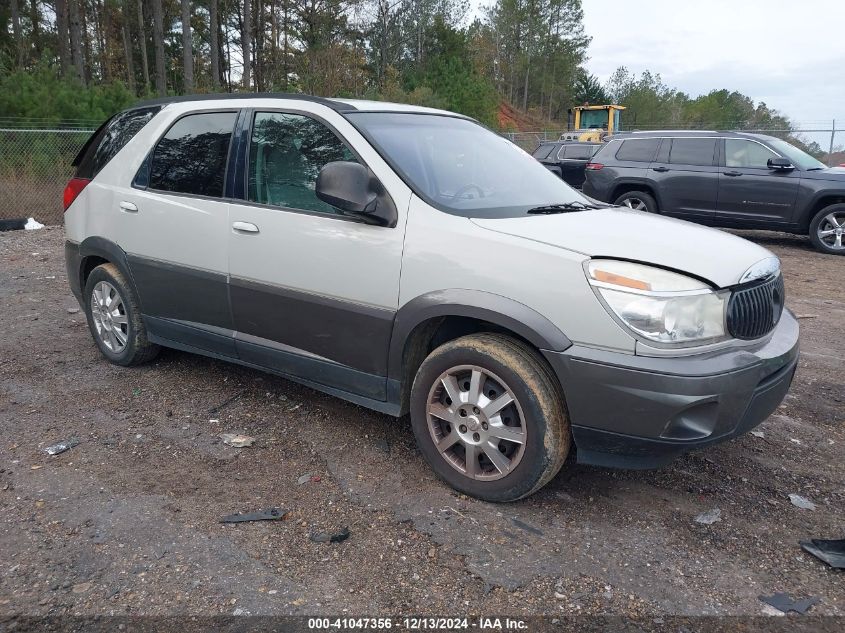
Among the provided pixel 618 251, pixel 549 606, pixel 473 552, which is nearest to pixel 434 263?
pixel 618 251

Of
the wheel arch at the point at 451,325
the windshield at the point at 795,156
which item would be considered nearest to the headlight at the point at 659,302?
the wheel arch at the point at 451,325

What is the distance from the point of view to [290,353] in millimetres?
3795

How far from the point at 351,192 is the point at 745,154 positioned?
984cm

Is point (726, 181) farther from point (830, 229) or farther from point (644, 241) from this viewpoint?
point (644, 241)

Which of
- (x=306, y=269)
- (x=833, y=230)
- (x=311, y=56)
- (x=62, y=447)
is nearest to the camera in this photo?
(x=306, y=269)

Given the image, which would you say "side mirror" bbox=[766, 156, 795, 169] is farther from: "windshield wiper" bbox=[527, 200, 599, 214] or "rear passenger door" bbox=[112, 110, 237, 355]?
A: "rear passenger door" bbox=[112, 110, 237, 355]

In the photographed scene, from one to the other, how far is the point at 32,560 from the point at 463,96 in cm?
3628

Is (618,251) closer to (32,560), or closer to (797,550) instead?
(797,550)

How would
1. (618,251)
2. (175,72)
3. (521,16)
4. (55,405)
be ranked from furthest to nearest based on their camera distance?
1. (521,16)
2. (175,72)
3. (55,405)
4. (618,251)

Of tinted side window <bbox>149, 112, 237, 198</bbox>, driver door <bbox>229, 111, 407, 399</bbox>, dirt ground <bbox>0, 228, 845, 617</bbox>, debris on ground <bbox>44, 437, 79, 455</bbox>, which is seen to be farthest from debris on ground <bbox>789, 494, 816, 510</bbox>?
debris on ground <bbox>44, 437, 79, 455</bbox>

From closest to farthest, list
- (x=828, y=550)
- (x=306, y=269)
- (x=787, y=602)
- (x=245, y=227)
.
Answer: (x=787, y=602) → (x=828, y=550) → (x=306, y=269) → (x=245, y=227)

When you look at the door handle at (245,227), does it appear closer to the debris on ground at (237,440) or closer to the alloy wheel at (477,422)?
the debris on ground at (237,440)

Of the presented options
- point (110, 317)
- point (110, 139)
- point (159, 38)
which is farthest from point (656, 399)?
point (159, 38)

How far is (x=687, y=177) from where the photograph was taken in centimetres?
1141
